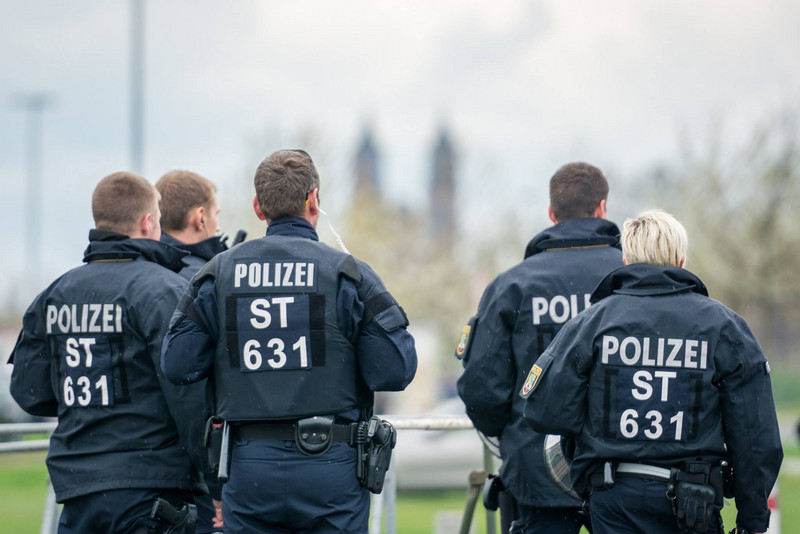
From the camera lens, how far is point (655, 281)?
13.8 feet

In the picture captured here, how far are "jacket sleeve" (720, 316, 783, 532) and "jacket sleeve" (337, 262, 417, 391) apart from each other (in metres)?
1.27

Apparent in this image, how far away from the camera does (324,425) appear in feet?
13.2

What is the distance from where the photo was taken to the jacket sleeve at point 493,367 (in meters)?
5.09

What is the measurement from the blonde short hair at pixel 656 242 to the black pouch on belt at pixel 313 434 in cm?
144

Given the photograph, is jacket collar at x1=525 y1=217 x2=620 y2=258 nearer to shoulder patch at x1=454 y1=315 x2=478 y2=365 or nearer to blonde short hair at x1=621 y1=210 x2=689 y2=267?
shoulder patch at x1=454 y1=315 x2=478 y2=365

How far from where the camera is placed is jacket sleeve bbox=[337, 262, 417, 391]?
4121 millimetres

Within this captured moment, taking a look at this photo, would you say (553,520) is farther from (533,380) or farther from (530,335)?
(533,380)

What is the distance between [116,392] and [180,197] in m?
1.43

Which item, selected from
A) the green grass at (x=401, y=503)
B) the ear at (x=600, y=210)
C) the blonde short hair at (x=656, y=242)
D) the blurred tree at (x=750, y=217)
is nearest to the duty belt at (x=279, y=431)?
the blonde short hair at (x=656, y=242)

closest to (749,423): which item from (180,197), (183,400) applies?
(183,400)

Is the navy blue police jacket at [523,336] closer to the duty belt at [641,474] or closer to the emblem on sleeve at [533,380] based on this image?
the emblem on sleeve at [533,380]

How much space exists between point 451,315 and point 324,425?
121 feet

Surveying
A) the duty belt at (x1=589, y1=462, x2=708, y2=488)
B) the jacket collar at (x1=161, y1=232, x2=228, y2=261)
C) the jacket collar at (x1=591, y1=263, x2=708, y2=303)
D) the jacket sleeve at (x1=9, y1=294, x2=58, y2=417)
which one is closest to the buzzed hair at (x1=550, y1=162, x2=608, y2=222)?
the jacket collar at (x1=591, y1=263, x2=708, y2=303)

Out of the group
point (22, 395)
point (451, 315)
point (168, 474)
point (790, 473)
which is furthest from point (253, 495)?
point (451, 315)
